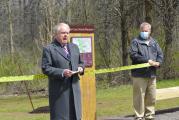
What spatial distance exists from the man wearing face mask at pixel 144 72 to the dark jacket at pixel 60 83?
3110 millimetres

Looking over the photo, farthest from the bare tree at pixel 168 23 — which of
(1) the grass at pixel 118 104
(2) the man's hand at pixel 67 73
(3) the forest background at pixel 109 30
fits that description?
(2) the man's hand at pixel 67 73

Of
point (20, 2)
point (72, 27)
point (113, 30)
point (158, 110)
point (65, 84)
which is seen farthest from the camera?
point (20, 2)

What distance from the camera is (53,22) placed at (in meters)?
24.3

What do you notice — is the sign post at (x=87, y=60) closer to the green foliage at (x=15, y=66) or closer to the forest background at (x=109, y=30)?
the forest background at (x=109, y=30)

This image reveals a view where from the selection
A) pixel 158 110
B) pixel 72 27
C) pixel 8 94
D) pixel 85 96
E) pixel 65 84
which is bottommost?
pixel 8 94

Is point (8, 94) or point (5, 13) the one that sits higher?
point (5, 13)

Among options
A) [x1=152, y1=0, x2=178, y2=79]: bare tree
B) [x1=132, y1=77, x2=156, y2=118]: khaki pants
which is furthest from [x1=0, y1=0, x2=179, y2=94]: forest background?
[x1=132, y1=77, x2=156, y2=118]: khaki pants

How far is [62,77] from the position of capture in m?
6.56

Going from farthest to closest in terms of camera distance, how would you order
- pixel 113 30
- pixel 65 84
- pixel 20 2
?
pixel 20 2
pixel 113 30
pixel 65 84

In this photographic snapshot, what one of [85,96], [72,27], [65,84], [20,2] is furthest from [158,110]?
[20,2]

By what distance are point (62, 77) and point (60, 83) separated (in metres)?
0.13

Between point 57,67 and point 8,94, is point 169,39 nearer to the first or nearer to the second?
point 8,94

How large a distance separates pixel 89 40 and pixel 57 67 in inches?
106

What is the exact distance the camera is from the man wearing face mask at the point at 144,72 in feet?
31.7
